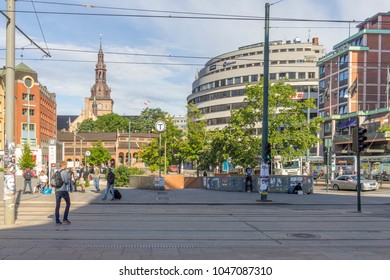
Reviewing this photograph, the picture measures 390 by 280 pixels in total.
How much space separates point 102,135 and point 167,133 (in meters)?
74.9

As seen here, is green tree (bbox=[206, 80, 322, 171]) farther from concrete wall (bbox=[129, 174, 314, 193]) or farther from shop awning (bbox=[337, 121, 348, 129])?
shop awning (bbox=[337, 121, 348, 129])

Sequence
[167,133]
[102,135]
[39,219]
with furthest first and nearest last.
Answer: [102,135] → [167,133] → [39,219]

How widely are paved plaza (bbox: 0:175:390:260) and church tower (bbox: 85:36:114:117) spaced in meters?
152

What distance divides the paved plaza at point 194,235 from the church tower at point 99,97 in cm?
15199

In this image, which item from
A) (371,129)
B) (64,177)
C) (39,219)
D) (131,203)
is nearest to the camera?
(64,177)

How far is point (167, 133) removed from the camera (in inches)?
1945

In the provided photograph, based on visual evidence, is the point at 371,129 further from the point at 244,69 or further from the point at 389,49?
the point at 244,69

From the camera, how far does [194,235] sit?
1132cm

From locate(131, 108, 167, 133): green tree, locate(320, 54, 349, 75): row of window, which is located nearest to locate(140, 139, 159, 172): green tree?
locate(320, 54, 349, 75): row of window

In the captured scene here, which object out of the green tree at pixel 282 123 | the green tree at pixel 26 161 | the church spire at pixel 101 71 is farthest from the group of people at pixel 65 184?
the church spire at pixel 101 71

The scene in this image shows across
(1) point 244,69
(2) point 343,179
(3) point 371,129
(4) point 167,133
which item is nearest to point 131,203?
(2) point 343,179

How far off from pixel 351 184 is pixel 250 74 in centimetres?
5684

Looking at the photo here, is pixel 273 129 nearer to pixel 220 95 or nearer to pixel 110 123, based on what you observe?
pixel 220 95

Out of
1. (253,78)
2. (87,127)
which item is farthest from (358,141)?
(87,127)
